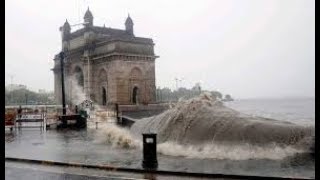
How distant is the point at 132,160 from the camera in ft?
42.9

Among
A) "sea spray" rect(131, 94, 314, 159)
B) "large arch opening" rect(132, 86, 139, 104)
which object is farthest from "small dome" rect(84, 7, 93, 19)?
"sea spray" rect(131, 94, 314, 159)

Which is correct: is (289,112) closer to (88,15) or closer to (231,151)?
(88,15)

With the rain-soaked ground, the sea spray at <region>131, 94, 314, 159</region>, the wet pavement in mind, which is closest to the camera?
the wet pavement

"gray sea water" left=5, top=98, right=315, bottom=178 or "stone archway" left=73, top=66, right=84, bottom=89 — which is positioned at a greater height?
"stone archway" left=73, top=66, right=84, bottom=89

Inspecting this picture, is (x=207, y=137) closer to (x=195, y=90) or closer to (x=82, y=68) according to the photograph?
(x=82, y=68)

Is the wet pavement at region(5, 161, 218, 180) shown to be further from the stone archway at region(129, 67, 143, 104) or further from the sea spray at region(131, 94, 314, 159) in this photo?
the stone archway at region(129, 67, 143, 104)

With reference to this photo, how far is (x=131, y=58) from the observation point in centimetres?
5591

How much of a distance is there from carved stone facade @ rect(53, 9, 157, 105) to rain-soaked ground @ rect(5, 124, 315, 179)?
36639 mm

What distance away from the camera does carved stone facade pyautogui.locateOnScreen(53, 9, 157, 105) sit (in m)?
55.4

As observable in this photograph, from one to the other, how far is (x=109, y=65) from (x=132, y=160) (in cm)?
4355

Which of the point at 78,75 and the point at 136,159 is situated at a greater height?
the point at 78,75

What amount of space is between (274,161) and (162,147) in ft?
15.4

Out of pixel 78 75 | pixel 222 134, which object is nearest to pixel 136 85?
Answer: pixel 78 75

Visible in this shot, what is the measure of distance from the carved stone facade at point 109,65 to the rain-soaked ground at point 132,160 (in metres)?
36.6
